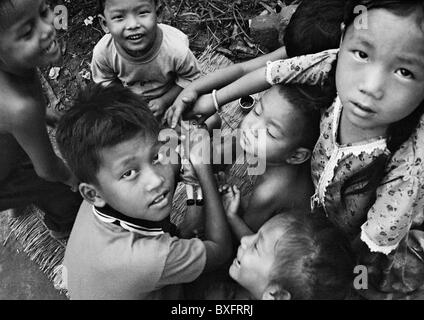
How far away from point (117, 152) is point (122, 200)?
3.8 inches

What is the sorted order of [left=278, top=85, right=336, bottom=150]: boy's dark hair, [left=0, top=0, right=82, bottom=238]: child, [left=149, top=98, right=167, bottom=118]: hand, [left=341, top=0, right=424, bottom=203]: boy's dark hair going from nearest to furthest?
[left=341, top=0, right=424, bottom=203]: boy's dark hair
[left=0, top=0, right=82, bottom=238]: child
[left=278, top=85, right=336, bottom=150]: boy's dark hair
[left=149, top=98, right=167, bottom=118]: hand

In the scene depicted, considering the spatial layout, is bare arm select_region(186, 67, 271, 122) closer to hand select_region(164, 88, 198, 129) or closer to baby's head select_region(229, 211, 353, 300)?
hand select_region(164, 88, 198, 129)

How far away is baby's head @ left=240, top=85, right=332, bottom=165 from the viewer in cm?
103

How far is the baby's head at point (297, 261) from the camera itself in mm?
944

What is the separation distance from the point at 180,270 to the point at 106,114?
1.09 feet

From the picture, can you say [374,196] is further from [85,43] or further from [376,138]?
[85,43]

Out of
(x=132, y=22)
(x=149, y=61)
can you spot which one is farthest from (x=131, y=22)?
(x=149, y=61)

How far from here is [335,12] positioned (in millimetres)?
1032

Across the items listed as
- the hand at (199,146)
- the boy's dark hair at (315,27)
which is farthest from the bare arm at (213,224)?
the boy's dark hair at (315,27)

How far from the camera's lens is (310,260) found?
0.94m

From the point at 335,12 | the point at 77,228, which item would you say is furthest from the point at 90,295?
the point at 335,12

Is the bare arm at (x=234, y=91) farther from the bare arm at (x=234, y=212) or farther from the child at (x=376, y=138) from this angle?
the bare arm at (x=234, y=212)

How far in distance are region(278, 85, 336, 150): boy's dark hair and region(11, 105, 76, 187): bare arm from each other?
481 millimetres

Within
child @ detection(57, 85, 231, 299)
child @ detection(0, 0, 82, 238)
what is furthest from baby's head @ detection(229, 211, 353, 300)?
child @ detection(0, 0, 82, 238)
